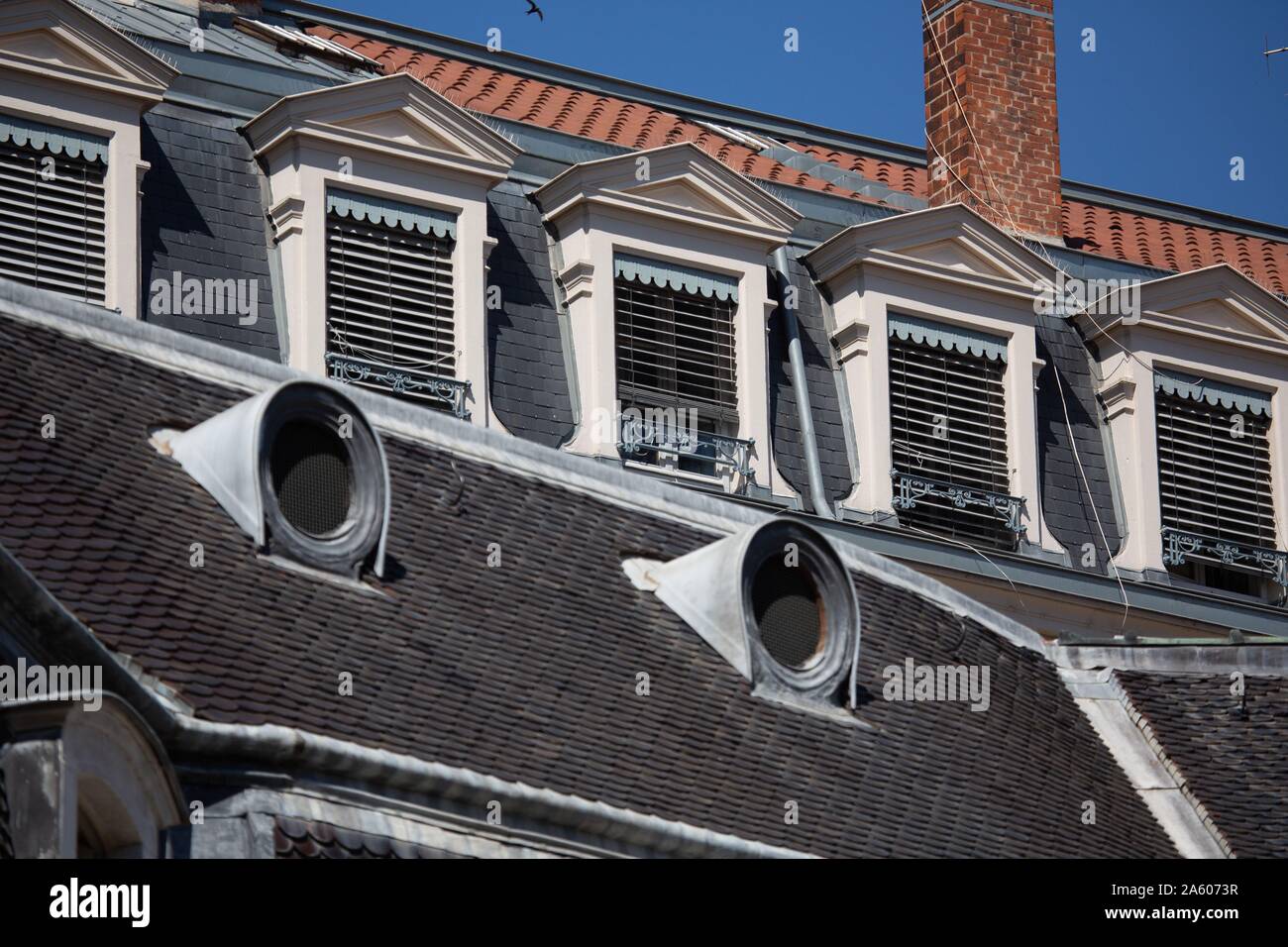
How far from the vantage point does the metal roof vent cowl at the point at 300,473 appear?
2067 centimetres

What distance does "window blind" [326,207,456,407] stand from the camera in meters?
27.2

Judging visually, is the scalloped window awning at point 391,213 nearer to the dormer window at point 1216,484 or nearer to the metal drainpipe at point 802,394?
the metal drainpipe at point 802,394

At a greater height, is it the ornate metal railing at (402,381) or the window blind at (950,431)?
the ornate metal railing at (402,381)

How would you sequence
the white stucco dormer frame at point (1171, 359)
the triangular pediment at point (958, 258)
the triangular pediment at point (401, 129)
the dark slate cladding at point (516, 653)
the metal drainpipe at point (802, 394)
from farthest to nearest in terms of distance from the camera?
the white stucco dormer frame at point (1171, 359)
the triangular pediment at point (958, 258)
the metal drainpipe at point (802, 394)
the triangular pediment at point (401, 129)
the dark slate cladding at point (516, 653)

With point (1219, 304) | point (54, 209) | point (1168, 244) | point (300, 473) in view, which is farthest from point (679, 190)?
point (300, 473)

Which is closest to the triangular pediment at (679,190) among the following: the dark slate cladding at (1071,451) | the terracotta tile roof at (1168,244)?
the dark slate cladding at (1071,451)

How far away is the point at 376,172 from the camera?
1096 inches

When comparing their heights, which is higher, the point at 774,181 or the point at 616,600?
the point at 774,181

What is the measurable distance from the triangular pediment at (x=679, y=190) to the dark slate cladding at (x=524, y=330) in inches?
12.8

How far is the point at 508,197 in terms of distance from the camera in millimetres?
29078

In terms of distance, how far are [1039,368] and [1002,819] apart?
931 centimetres
